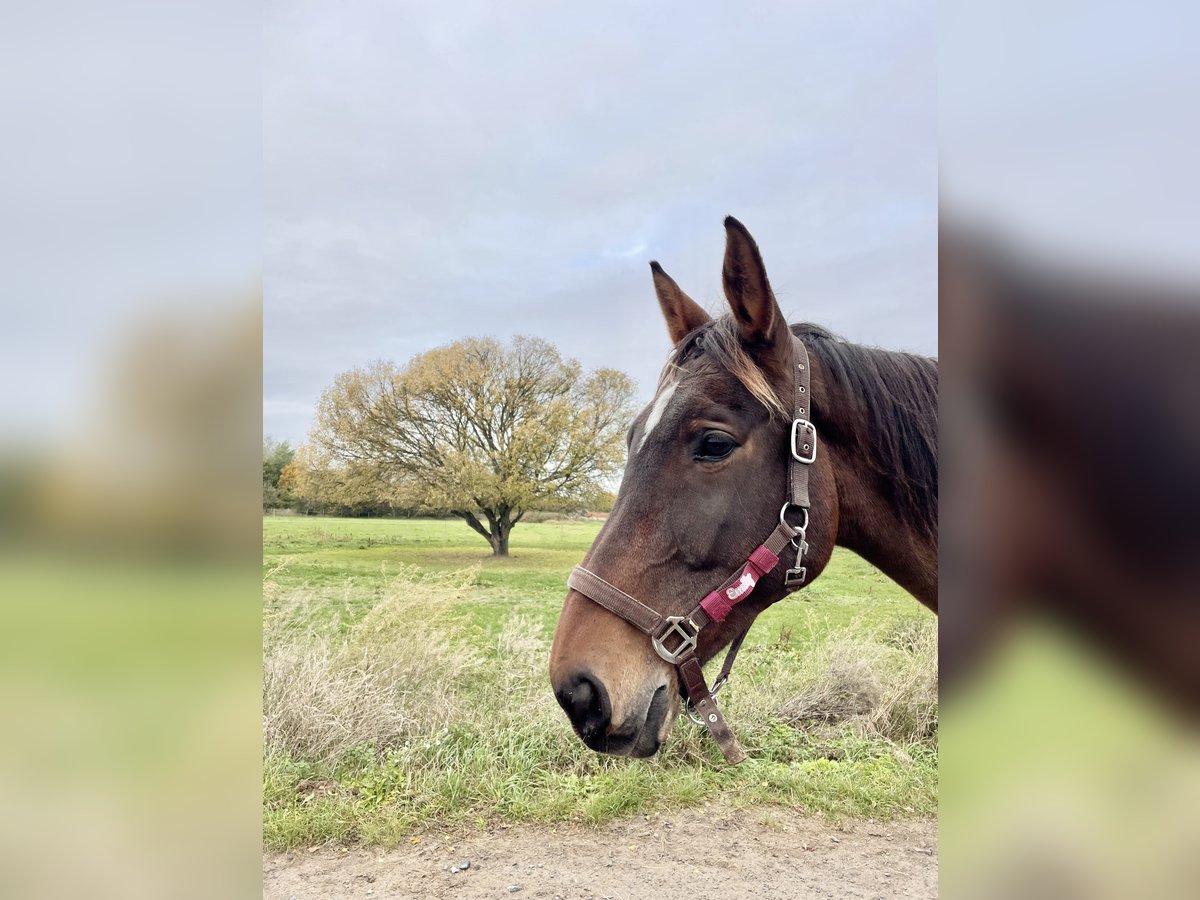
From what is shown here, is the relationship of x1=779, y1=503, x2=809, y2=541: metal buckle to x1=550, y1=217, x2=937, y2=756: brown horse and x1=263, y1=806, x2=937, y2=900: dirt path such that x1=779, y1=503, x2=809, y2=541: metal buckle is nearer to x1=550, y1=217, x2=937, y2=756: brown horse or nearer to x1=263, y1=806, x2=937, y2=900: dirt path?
x1=550, y1=217, x2=937, y2=756: brown horse

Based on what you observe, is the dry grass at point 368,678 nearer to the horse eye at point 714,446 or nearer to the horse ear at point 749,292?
the horse eye at point 714,446

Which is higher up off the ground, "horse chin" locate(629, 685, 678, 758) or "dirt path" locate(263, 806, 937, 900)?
"horse chin" locate(629, 685, 678, 758)

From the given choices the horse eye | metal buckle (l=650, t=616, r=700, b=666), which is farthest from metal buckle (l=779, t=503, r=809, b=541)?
metal buckle (l=650, t=616, r=700, b=666)

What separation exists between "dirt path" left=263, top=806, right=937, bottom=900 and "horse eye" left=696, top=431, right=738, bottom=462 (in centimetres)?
293

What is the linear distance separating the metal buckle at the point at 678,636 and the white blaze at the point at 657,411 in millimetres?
554

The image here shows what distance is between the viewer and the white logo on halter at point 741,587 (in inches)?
70.7

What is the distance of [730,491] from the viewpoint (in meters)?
1.82

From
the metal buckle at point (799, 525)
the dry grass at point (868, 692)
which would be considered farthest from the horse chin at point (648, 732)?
the dry grass at point (868, 692)

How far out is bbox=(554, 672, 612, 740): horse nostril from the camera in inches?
66.7
